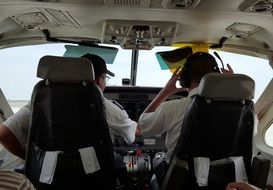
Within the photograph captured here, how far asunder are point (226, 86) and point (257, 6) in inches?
23.3

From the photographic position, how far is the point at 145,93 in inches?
141

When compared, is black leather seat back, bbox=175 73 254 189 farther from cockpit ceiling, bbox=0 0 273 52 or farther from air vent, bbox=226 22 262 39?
air vent, bbox=226 22 262 39

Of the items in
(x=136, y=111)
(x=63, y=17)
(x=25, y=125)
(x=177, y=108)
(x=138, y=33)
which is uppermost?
(x=63, y=17)

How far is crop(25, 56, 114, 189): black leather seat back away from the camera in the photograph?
2.16 meters

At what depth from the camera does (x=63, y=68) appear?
213cm

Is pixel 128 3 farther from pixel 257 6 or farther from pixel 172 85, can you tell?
pixel 257 6

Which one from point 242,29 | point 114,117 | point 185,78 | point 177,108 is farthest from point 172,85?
point 242,29

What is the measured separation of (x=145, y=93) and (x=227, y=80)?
1.57m

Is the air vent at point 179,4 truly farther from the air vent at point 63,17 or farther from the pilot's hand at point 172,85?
the air vent at point 63,17

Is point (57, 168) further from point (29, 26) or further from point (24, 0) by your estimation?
point (29, 26)

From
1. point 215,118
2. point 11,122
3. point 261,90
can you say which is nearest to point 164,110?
point 215,118

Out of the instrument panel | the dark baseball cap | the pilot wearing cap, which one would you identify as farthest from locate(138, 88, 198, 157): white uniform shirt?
the instrument panel

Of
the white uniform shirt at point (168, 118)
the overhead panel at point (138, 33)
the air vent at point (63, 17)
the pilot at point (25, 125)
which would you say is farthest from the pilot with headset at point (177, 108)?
the air vent at point (63, 17)

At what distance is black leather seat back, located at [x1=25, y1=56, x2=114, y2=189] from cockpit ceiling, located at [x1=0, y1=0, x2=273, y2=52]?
0.54m
